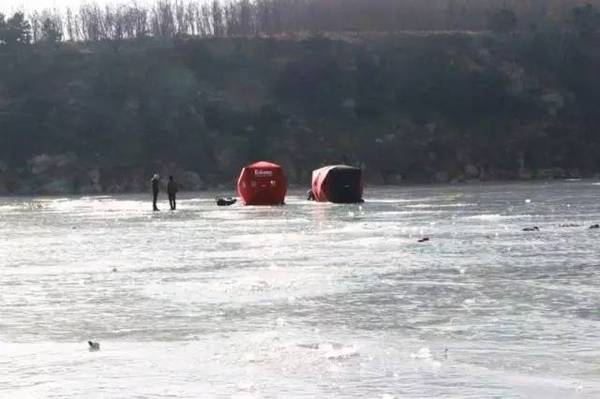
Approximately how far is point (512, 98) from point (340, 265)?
9254cm

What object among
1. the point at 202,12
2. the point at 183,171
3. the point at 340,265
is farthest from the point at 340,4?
the point at 340,265

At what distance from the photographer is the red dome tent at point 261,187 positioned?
155ft

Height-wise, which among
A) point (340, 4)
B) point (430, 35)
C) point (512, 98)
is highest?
point (340, 4)

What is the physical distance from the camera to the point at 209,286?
54.1ft

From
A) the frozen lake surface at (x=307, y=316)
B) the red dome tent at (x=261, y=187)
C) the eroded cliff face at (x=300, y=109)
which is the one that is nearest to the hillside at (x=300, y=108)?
the eroded cliff face at (x=300, y=109)

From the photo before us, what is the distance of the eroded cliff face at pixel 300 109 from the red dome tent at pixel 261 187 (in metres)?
41.0

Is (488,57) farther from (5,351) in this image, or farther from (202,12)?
(5,351)

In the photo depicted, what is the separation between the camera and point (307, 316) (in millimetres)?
13102

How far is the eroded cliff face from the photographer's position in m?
93.9

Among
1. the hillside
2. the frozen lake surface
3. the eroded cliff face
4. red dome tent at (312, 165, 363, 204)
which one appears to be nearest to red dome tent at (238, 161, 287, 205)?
red dome tent at (312, 165, 363, 204)

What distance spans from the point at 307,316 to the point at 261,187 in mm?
34192

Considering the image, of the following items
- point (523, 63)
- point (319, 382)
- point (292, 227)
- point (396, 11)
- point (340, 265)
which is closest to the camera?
point (319, 382)

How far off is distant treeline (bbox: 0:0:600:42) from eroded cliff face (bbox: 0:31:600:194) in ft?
31.4

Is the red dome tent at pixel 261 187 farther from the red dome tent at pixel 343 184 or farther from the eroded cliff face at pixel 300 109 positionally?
the eroded cliff face at pixel 300 109
